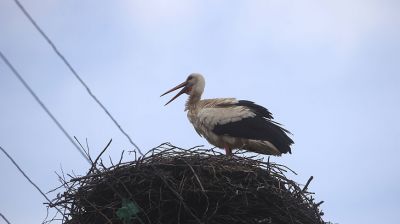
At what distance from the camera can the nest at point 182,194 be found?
4.77m

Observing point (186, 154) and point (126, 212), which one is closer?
point (126, 212)

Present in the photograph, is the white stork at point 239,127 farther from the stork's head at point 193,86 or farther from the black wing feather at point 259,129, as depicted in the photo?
the stork's head at point 193,86

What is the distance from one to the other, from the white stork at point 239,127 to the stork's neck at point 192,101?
0.32 m

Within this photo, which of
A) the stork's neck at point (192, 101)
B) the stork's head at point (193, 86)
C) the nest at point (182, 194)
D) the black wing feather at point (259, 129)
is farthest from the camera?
the stork's head at point (193, 86)

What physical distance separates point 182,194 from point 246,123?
7.78 ft

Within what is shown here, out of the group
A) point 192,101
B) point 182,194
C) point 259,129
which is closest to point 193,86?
point 192,101

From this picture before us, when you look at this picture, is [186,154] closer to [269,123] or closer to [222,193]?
[222,193]

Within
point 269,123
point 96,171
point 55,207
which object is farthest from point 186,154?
point 269,123

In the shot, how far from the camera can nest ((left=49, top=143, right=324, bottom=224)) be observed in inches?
188

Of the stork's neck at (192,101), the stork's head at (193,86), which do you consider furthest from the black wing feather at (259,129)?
the stork's head at (193,86)

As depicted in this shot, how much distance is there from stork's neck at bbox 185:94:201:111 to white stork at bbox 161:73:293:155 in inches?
12.4

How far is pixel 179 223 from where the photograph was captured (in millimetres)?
4727

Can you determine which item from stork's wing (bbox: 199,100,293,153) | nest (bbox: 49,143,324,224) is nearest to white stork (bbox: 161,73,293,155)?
stork's wing (bbox: 199,100,293,153)

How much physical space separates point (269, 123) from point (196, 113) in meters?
0.93
